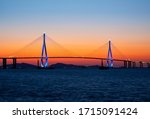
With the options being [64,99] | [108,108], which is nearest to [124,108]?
[108,108]

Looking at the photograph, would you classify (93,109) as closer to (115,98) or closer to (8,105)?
(8,105)

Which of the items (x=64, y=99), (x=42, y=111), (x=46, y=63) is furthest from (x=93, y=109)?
(x=46, y=63)

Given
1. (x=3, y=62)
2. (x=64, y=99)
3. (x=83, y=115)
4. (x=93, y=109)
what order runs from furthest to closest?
(x=3, y=62)
(x=64, y=99)
(x=93, y=109)
(x=83, y=115)

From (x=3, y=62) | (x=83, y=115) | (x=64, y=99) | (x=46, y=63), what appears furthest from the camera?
(x=3, y=62)

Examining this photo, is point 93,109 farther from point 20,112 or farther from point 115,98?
point 115,98

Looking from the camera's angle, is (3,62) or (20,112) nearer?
(20,112)

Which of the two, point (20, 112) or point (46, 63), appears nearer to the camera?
point (20, 112)

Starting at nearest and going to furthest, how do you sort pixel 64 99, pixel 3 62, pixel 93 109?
pixel 93 109 → pixel 64 99 → pixel 3 62

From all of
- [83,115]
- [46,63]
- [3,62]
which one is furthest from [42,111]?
[3,62]

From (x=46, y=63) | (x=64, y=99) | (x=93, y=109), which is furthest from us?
(x=46, y=63)
